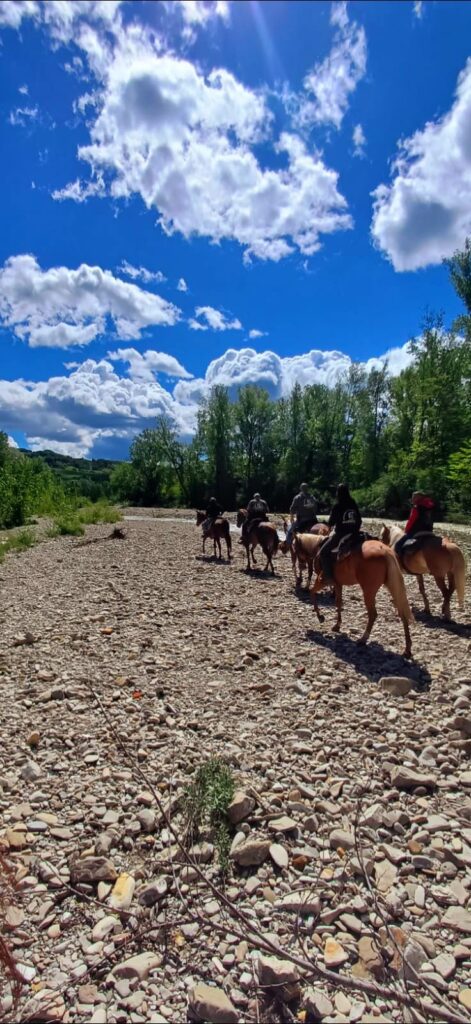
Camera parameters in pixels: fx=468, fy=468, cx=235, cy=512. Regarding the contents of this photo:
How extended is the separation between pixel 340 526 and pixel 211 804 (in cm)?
506

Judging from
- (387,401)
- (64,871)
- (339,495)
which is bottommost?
(64,871)

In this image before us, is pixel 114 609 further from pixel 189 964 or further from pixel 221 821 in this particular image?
pixel 189 964

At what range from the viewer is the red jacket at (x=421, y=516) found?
28.4ft

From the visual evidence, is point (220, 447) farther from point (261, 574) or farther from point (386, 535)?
point (386, 535)

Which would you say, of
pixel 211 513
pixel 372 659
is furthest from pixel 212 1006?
pixel 211 513

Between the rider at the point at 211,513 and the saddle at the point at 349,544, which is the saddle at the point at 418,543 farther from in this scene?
the rider at the point at 211,513

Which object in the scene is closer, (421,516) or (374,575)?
(374,575)

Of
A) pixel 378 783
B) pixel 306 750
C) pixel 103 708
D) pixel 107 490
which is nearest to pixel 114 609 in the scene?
pixel 103 708

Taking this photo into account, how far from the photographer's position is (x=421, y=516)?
8.75 m

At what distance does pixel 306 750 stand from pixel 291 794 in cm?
67

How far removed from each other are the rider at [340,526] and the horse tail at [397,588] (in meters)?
0.89

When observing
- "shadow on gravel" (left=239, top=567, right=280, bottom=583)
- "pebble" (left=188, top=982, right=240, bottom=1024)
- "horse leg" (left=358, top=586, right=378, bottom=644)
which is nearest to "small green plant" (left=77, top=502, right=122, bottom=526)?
"shadow on gravel" (left=239, top=567, right=280, bottom=583)

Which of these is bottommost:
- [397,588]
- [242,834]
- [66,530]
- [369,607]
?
[242,834]

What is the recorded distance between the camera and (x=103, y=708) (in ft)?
16.8
